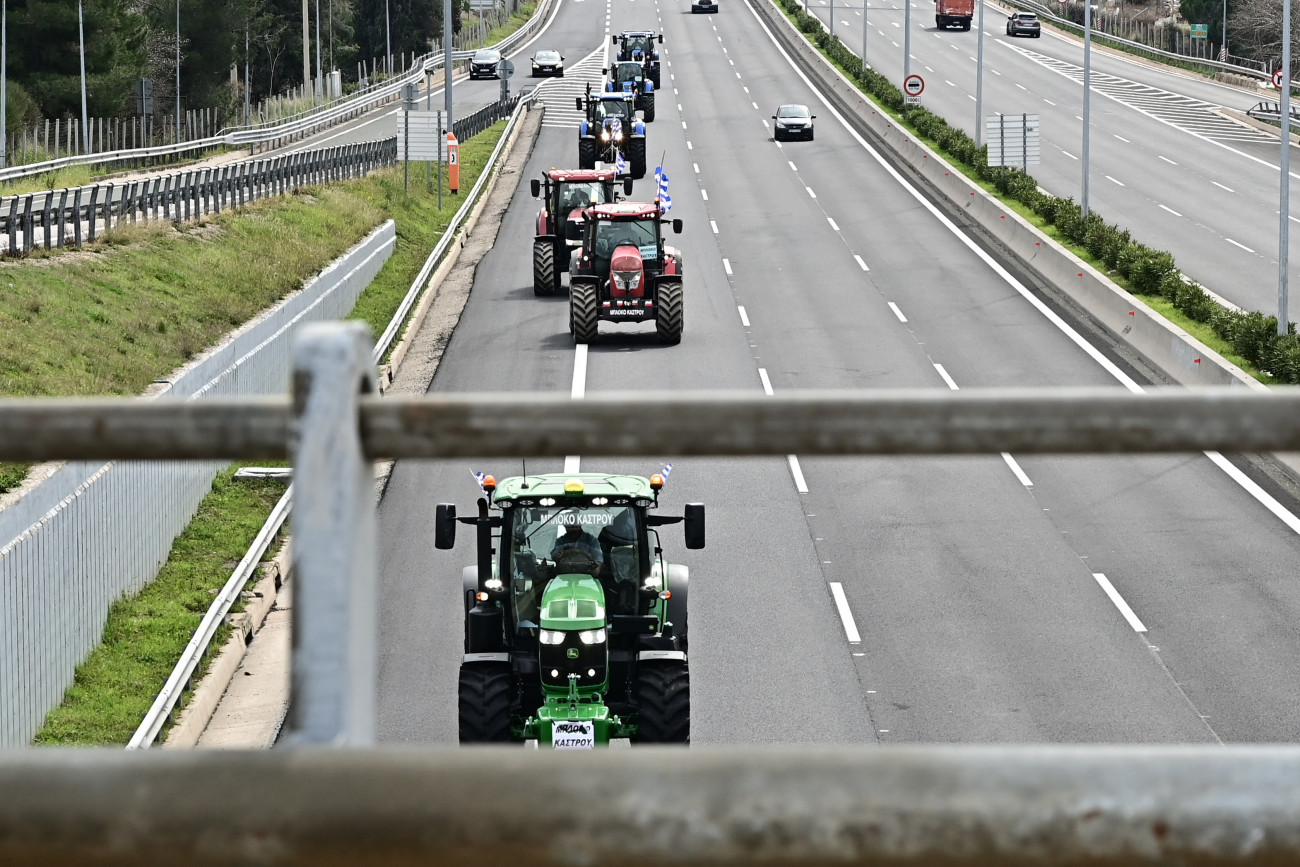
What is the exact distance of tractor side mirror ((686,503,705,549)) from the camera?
13.7 meters

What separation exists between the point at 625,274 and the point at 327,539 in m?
31.6

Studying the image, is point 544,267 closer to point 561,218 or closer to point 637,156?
point 561,218

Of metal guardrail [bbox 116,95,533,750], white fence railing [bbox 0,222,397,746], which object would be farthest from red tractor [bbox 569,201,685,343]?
white fence railing [bbox 0,222,397,746]

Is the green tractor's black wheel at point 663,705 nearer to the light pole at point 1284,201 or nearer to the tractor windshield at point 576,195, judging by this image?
the light pole at point 1284,201

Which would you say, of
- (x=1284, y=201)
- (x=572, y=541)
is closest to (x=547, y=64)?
(x=1284, y=201)

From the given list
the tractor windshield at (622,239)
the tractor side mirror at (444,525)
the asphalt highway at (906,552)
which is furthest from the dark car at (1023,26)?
the tractor side mirror at (444,525)

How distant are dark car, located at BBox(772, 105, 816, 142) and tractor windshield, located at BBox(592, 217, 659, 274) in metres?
34.6

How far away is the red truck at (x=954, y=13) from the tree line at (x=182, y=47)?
138 ft

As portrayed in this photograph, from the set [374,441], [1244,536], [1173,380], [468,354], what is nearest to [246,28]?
[468,354]

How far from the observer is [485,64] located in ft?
356

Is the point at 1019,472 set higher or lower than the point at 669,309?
lower

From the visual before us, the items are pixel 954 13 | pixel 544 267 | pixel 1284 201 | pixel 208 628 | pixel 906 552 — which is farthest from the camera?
pixel 954 13

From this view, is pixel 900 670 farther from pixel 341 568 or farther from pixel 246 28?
pixel 246 28

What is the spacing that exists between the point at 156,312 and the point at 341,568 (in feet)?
94.0
